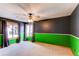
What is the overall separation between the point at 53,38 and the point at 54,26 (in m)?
0.88

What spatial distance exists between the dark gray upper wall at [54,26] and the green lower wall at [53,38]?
0.29 meters

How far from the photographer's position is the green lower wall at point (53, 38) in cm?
546

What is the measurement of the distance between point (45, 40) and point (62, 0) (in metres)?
5.28

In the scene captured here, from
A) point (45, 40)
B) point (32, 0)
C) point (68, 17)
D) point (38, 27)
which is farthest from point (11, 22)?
point (32, 0)

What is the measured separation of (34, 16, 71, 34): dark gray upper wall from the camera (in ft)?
18.1

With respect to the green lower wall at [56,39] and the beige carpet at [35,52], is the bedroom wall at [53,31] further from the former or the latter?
the beige carpet at [35,52]

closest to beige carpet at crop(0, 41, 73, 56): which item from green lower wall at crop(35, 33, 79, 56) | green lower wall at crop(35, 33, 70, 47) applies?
green lower wall at crop(35, 33, 79, 56)

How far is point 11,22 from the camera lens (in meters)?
6.63

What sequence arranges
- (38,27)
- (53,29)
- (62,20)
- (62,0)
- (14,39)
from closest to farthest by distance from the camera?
1. (62,0)
2. (62,20)
3. (53,29)
4. (14,39)
5. (38,27)

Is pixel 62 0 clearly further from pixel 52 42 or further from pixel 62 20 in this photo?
pixel 52 42

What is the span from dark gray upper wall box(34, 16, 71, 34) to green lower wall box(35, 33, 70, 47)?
292 millimetres

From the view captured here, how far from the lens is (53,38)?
635 centimetres

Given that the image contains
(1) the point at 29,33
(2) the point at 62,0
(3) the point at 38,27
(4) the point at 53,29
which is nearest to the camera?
(2) the point at 62,0

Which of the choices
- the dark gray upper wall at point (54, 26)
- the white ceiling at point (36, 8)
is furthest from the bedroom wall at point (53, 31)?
the white ceiling at point (36, 8)
